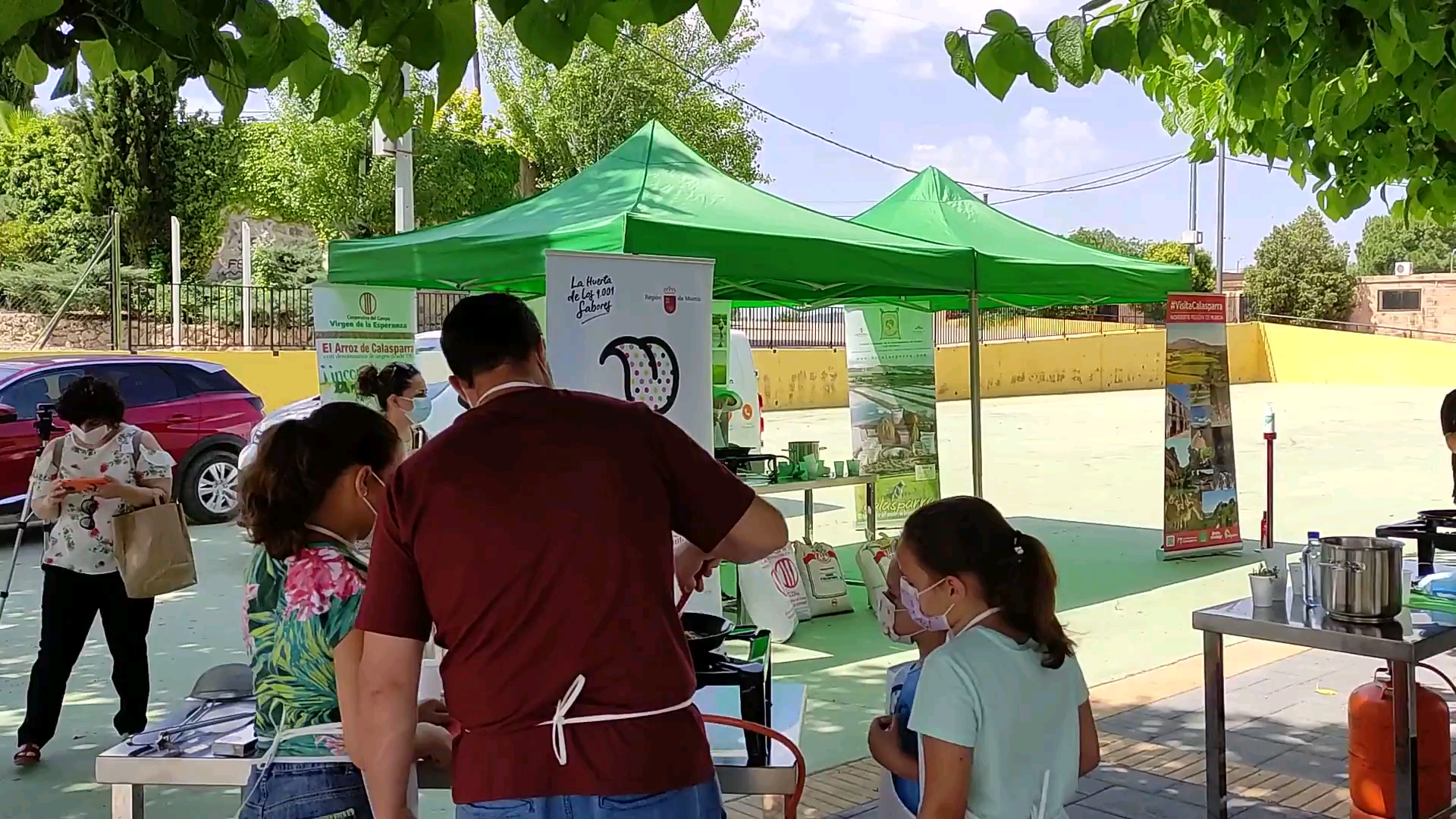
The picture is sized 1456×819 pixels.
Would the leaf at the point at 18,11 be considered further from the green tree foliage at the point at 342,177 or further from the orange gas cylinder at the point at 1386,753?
the green tree foliage at the point at 342,177

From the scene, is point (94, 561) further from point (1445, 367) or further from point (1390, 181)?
point (1445, 367)

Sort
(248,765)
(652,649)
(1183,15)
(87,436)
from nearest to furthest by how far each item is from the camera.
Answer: (652,649)
(248,765)
(1183,15)
(87,436)

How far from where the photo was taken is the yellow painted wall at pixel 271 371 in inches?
674

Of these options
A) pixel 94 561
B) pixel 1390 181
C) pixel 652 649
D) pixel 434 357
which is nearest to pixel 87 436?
pixel 94 561

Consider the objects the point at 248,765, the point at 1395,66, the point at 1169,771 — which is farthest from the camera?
the point at 1169,771

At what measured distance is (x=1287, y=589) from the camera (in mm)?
3754

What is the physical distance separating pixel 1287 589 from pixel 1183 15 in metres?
1.76

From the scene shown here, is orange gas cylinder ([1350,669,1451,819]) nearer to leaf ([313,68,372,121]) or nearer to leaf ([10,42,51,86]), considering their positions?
leaf ([313,68,372,121])

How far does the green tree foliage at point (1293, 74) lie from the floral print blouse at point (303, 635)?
69.4 inches

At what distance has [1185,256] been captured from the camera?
39031 millimetres

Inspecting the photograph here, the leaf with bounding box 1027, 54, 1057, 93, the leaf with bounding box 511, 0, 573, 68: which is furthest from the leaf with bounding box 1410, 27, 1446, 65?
the leaf with bounding box 511, 0, 573, 68

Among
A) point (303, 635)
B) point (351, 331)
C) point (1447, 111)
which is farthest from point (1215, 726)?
point (351, 331)

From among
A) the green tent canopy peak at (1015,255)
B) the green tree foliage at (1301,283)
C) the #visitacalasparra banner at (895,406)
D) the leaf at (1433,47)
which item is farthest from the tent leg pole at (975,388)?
the green tree foliage at (1301,283)

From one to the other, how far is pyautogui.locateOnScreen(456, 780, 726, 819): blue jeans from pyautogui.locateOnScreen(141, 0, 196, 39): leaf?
1.36 m
